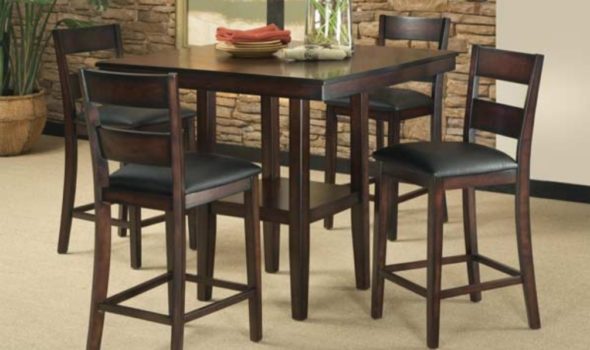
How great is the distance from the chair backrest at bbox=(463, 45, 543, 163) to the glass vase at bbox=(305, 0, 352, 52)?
0.59 m

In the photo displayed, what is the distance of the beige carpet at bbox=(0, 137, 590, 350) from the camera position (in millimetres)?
4039

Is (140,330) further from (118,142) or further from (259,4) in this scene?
(259,4)

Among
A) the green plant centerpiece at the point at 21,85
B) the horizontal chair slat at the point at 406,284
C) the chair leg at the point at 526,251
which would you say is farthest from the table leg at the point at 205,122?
the green plant centerpiece at the point at 21,85

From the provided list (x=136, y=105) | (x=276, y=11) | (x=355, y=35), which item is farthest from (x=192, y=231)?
(x=276, y=11)

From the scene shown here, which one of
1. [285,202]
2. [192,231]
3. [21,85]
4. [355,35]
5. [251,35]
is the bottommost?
[192,231]

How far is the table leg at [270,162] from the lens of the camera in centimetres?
463

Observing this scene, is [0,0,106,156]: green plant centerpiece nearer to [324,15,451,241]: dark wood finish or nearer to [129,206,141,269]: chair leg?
[324,15,451,241]: dark wood finish

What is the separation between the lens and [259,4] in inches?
263

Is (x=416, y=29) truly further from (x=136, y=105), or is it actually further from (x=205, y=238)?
(x=136, y=105)

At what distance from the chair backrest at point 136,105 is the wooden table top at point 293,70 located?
1.67 feet

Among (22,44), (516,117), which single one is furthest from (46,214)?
(516,117)

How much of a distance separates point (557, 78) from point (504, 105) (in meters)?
1.80

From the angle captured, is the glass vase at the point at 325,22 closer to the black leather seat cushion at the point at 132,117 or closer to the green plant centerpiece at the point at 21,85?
the black leather seat cushion at the point at 132,117

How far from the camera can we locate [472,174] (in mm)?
3947
